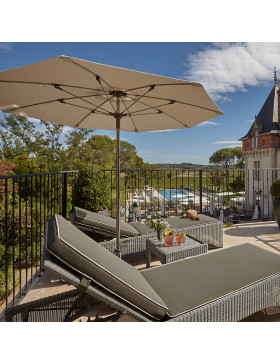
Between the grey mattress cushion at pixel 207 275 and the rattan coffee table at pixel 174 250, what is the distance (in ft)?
0.73

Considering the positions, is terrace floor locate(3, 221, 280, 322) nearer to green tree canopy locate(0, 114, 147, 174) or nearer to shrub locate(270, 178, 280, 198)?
shrub locate(270, 178, 280, 198)

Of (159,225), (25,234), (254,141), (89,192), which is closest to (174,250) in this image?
(159,225)

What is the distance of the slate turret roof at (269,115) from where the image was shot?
27.1 m

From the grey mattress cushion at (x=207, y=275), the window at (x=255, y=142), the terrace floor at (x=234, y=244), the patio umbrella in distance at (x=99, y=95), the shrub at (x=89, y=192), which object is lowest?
the terrace floor at (x=234, y=244)

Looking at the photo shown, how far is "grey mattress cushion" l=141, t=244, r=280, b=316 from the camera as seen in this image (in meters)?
1.60

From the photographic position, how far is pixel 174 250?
2.48m

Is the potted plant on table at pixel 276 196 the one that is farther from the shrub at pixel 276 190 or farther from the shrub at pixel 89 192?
the shrub at pixel 89 192

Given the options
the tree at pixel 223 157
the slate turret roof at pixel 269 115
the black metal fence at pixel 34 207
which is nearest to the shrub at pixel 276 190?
the black metal fence at pixel 34 207

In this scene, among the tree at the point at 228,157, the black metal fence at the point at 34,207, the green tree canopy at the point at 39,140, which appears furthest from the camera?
the tree at the point at 228,157
